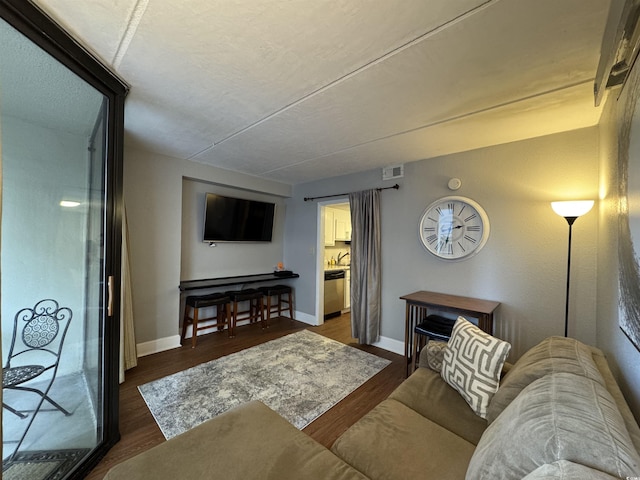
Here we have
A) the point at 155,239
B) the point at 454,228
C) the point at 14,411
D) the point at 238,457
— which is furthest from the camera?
the point at 155,239

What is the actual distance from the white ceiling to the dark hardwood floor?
2.45 m

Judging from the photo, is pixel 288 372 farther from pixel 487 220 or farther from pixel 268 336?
pixel 487 220

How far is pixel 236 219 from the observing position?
3.96m

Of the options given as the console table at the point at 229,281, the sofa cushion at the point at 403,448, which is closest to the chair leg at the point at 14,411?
the sofa cushion at the point at 403,448

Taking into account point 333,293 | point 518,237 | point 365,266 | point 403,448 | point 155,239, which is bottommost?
point 333,293

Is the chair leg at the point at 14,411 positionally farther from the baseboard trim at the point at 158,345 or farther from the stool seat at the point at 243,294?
the stool seat at the point at 243,294

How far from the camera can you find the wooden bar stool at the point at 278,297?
4.12 metres

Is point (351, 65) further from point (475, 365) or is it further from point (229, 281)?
point (229, 281)

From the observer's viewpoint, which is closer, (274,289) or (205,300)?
(205,300)

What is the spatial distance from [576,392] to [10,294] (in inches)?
101

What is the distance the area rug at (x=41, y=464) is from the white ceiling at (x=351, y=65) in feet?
7.34

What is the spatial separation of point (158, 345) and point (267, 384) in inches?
66.6

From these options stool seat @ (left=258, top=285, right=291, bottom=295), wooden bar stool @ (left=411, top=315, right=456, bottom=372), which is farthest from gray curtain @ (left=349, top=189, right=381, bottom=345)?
stool seat @ (left=258, top=285, right=291, bottom=295)

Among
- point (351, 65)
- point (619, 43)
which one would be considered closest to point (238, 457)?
point (351, 65)
